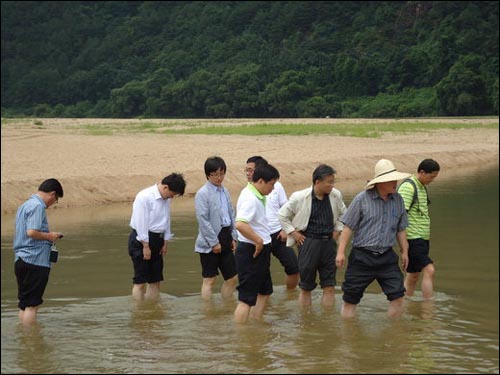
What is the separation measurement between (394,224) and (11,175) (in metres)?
13.7

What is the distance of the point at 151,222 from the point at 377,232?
2.57 meters

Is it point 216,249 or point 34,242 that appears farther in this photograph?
point 216,249

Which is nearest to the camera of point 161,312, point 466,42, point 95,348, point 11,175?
point 95,348

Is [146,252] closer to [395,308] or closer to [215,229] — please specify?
[215,229]

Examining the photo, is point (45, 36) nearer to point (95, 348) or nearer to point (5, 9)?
point (5, 9)

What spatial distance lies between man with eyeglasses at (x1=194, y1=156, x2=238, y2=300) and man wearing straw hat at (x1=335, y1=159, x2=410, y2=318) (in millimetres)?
1790

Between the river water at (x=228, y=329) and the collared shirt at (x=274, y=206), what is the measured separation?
0.88 meters

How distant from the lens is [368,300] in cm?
1010

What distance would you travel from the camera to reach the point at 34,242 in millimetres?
8250

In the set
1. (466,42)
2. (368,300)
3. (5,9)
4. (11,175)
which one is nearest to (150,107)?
(466,42)

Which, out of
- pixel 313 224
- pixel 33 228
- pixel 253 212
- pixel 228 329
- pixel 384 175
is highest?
pixel 384 175

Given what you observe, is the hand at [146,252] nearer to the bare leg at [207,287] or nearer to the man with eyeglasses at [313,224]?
the bare leg at [207,287]

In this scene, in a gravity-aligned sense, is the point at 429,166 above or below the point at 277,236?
above

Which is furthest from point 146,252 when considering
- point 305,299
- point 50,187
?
point 305,299
